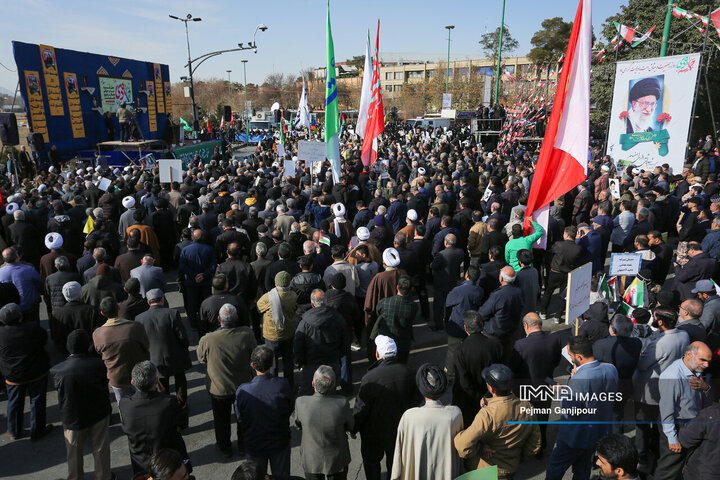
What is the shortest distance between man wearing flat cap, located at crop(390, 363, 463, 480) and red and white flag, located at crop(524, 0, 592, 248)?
2399mm

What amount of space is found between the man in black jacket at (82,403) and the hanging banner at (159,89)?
29.2 meters

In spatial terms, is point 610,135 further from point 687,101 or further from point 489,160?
point 489,160

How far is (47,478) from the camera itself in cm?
442

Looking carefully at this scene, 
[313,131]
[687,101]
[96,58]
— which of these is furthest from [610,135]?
[313,131]

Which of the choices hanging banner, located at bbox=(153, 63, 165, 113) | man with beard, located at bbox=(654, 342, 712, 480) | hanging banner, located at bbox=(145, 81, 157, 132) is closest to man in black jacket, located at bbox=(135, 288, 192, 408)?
man with beard, located at bbox=(654, 342, 712, 480)

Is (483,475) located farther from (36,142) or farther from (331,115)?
(36,142)

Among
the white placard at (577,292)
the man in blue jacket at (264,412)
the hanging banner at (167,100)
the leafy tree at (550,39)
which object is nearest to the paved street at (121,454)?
the man in blue jacket at (264,412)

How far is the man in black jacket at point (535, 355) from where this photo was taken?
4.41m

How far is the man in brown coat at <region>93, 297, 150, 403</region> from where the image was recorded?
15.1ft

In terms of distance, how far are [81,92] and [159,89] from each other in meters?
7.62

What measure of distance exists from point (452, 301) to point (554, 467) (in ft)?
7.18

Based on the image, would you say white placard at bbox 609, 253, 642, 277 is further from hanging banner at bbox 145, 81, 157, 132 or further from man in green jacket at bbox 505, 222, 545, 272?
hanging banner at bbox 145, 81, 157, 132

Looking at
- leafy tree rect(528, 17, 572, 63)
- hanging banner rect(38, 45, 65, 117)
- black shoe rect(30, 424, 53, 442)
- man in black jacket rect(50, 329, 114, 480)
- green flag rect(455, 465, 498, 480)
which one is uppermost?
leafy tree rect(528, 17, 572, 63)

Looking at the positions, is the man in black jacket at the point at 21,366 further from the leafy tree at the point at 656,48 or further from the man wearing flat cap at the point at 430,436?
the leafy tree at the point at 656,48
